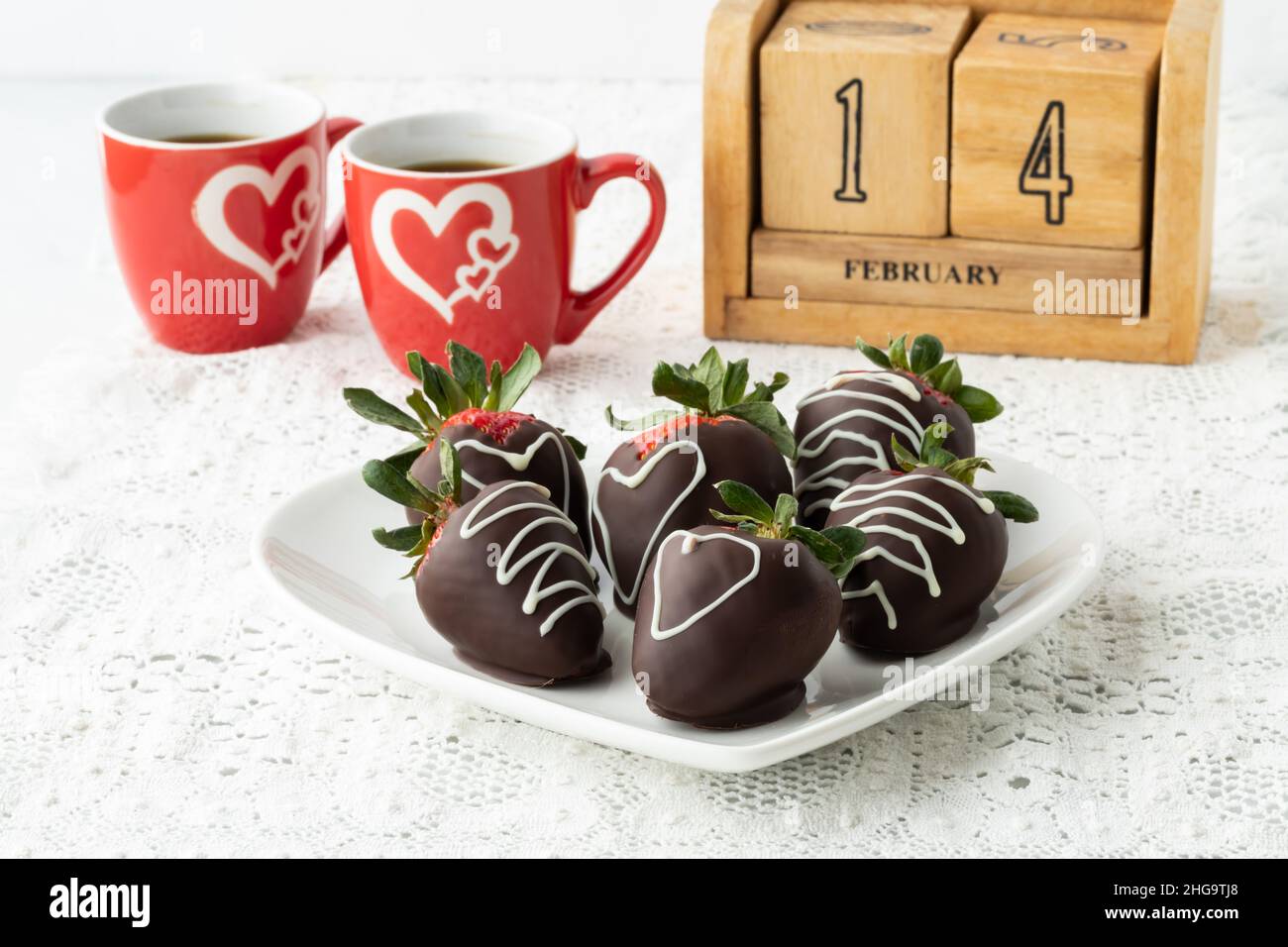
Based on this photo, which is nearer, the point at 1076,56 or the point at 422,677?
the point at 422,677

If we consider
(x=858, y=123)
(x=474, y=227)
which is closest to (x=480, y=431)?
Answer: (x=474, y=227)

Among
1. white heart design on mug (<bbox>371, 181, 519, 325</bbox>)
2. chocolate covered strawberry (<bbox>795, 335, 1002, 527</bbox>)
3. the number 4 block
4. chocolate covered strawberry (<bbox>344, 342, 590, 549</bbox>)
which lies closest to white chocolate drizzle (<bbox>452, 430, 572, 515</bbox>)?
chocolate covered strawberry (<bbox>344, 342, 590, 549</bbox>)

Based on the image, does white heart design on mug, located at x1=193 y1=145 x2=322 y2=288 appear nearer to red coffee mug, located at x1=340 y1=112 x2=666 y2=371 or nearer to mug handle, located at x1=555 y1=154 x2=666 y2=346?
red coffee mug, located at x1=340 y1=112 x2=666 y2=371

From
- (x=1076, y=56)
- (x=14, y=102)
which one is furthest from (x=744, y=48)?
(x=14, y=102)

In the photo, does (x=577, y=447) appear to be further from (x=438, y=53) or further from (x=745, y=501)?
(x=438, y=53)

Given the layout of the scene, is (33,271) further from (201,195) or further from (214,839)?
(214,839)
